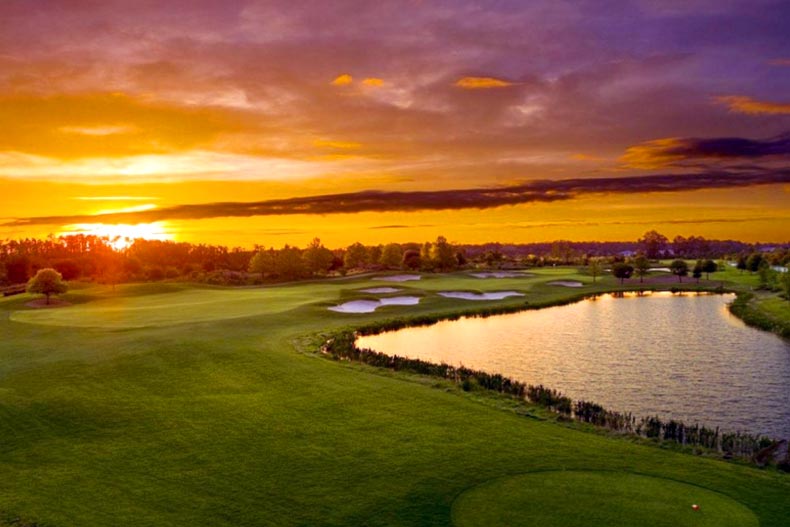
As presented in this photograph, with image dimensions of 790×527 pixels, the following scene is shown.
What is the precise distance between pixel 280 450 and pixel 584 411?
12408mm

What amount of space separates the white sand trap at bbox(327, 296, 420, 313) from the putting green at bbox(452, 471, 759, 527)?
41965mm

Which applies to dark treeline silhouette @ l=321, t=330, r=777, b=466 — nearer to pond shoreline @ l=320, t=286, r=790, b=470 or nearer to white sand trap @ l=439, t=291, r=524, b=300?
pond shoreline @ l=320, t=286, r=790, b=470

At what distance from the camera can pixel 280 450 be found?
19031 millimetres

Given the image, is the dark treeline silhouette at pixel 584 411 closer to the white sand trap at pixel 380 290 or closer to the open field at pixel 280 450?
the open field at pixel 280 450

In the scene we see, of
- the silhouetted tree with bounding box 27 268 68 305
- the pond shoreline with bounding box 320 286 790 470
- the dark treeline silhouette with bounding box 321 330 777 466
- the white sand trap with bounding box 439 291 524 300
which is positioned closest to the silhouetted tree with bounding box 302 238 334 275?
the white sand trap with bounding box 439 291 524 300

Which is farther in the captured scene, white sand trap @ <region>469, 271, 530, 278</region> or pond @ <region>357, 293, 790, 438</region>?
white sand trap @ <region>469, 271, 530, 278</region>

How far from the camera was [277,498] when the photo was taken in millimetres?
15500

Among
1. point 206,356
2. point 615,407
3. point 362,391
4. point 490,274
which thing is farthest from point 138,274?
point 615,407

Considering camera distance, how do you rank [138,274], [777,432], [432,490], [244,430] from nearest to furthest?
[432,490], [244,430], [777,432], [138,274]

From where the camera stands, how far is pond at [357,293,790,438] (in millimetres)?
26703

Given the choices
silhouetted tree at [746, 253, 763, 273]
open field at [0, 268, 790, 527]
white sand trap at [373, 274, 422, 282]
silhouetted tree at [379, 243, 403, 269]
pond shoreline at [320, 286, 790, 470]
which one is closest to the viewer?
open field at [0, 268, 790, 527]

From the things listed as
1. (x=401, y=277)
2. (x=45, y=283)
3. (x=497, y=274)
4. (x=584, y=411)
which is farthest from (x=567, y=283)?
(x=584, y=411)

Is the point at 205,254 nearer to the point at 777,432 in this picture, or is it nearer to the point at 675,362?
the point at 675,362

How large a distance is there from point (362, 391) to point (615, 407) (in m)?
11.3
